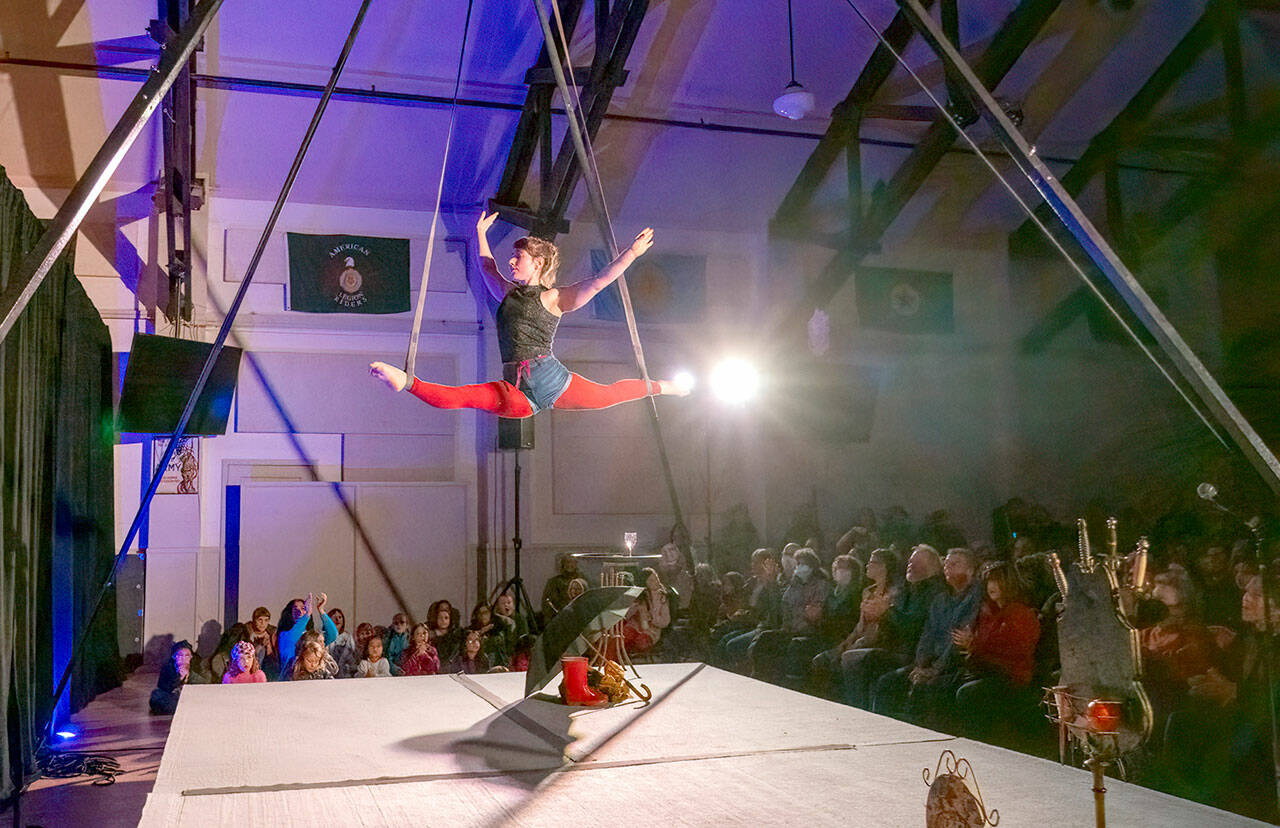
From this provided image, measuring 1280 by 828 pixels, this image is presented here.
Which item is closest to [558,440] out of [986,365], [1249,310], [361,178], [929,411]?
[361,178]

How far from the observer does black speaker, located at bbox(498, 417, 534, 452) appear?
761cm

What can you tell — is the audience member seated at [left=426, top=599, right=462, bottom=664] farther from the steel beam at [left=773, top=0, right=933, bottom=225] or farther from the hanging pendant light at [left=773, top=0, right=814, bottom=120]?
the steel beam at [left=773, top=0, right=933, bottom=225]

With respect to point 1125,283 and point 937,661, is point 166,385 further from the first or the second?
point 1125,283

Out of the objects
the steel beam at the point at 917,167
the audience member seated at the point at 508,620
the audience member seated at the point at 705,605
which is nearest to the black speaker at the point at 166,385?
the audience member seated at the point at 508,620

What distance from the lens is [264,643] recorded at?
7840mm

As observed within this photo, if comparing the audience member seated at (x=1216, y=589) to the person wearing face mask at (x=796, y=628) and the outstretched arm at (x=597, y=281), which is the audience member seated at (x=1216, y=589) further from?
the outstretched arm at (x=597, y=281)

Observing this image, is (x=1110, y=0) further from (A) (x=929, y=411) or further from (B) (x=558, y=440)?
(B) (x=558, y=440)

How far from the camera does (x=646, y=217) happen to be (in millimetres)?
10711

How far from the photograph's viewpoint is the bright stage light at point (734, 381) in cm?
1005

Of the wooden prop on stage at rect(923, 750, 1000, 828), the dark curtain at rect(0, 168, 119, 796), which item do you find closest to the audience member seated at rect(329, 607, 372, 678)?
the dark curtain at rect(0, 168, 119, 796)

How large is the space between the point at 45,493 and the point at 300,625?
229 centimetres

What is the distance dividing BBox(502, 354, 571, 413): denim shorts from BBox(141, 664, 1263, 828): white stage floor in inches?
48.4

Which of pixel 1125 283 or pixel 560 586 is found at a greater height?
pixel 1125 283

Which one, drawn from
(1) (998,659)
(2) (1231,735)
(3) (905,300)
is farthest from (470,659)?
(3) (905,300)
